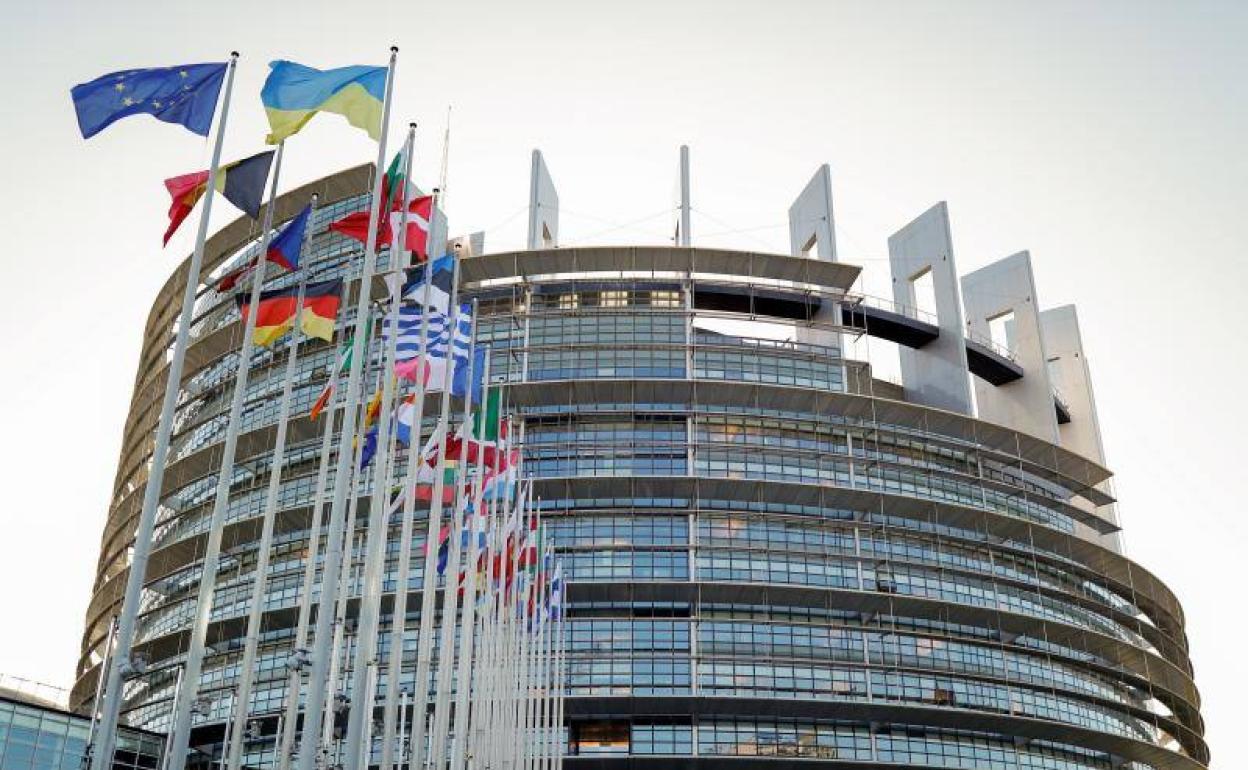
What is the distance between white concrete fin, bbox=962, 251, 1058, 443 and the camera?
7862 centimetres

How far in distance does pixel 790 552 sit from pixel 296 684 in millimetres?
42061

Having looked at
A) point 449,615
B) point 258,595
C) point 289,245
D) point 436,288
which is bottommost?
point 258,595

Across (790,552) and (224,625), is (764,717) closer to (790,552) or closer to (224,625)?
(790,552)

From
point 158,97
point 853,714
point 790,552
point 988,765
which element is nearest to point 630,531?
point 790,552

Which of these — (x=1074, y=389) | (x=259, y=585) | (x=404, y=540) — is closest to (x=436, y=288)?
(x=404, y=540)

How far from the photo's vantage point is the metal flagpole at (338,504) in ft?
71.4

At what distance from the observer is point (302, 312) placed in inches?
1091

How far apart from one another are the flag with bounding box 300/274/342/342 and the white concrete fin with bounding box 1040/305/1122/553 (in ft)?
218

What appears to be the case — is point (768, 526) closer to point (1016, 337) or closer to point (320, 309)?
point (1016, 337)

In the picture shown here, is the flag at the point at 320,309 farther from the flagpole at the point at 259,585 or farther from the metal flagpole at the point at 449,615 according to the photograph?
the metal flagpole at the point at 449,615

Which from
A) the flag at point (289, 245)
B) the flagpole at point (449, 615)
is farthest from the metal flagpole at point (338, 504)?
the flagpole at point (449, 615)

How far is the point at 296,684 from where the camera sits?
25.9 m

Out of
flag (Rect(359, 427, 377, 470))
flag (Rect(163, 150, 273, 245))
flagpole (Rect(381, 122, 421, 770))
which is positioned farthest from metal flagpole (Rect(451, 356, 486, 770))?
flag (Rect(163, 150, 273, 245))

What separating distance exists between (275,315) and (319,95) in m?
6.04
